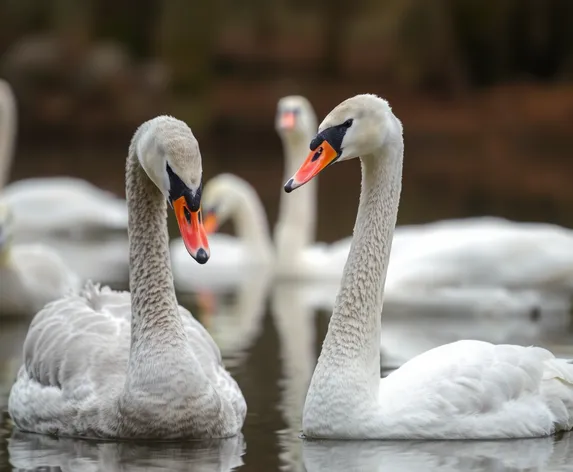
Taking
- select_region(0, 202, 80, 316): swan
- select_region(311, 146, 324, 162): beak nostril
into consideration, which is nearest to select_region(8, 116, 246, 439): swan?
select_region(311, 146, 324, 162): beak nostril

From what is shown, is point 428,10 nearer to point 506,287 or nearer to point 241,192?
point 241,192

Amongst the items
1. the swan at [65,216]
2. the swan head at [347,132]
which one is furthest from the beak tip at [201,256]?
the swan at [65,216]

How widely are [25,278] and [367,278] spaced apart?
5788mm

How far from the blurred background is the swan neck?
55.9 feet

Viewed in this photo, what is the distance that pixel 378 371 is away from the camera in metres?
8.30

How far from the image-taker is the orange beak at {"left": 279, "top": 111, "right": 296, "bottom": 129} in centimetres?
1593

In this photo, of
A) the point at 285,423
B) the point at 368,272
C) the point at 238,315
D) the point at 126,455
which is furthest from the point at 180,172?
the point at 238,315

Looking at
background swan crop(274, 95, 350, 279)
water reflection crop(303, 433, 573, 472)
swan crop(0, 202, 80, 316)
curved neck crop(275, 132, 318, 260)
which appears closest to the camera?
water reflection crop(303, 433, 573, 472)

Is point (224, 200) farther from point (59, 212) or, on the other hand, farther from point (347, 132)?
point (347, 132)

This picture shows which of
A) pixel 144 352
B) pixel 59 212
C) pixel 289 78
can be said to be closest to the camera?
pixel 144 352

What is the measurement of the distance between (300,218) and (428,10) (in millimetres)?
19173

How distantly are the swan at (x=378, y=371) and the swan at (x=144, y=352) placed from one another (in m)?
0.52

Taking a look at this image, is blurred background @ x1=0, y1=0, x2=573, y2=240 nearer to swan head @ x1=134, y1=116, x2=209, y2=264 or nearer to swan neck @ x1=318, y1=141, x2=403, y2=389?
swan neck @ x1=318, y1=141, x2=403, y2=389

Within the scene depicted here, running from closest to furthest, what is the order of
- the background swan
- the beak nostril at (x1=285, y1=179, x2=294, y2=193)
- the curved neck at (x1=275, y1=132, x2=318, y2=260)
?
1. the beak nostril at (x1=285, y1=179, x2=294, y2=193)
2. the background swan
3. the curved neck at (x1=275, y1=132, x2=318, y2=260)
